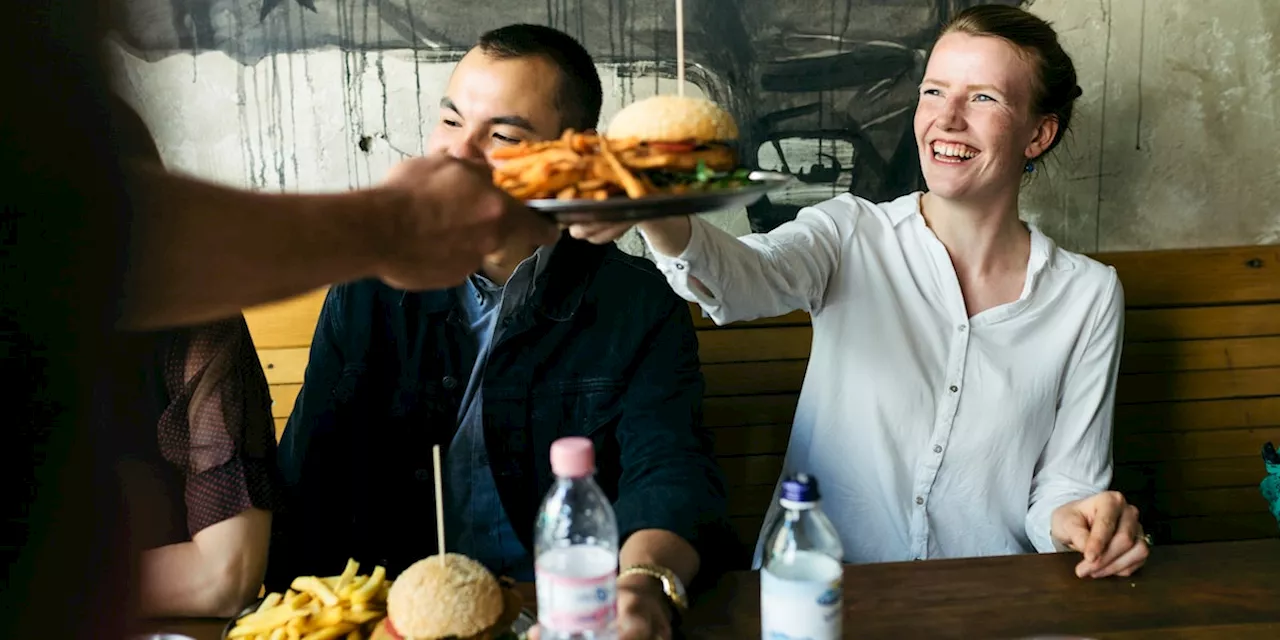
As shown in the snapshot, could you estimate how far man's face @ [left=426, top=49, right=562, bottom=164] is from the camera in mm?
1654

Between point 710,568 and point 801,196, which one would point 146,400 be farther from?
point 801,196

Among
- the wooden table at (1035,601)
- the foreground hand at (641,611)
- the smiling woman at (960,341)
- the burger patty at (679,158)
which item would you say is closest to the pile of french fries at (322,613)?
the wooden table at (1035,601)

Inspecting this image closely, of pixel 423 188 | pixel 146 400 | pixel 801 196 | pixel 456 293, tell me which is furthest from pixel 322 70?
pixel 146 400

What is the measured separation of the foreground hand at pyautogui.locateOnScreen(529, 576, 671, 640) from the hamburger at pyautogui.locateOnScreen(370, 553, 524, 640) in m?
0.06

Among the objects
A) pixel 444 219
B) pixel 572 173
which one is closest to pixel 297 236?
pixel 444 219

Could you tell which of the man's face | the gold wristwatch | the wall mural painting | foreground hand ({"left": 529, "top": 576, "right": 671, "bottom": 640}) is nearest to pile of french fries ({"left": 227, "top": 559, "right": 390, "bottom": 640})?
foreground hand ({"left": 529, "top": 576, "right": 671, "bottom": 640})

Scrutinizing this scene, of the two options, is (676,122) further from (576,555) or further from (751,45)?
(751,45)

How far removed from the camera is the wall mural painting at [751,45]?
7.18ft

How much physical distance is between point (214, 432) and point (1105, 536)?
52.4 inches

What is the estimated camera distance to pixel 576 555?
1109mm

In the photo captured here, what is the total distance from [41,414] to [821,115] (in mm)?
2008

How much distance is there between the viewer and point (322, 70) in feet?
7.27

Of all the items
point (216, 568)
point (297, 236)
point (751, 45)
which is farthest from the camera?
point (751, 45)

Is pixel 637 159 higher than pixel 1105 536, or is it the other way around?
pixel 637 159
